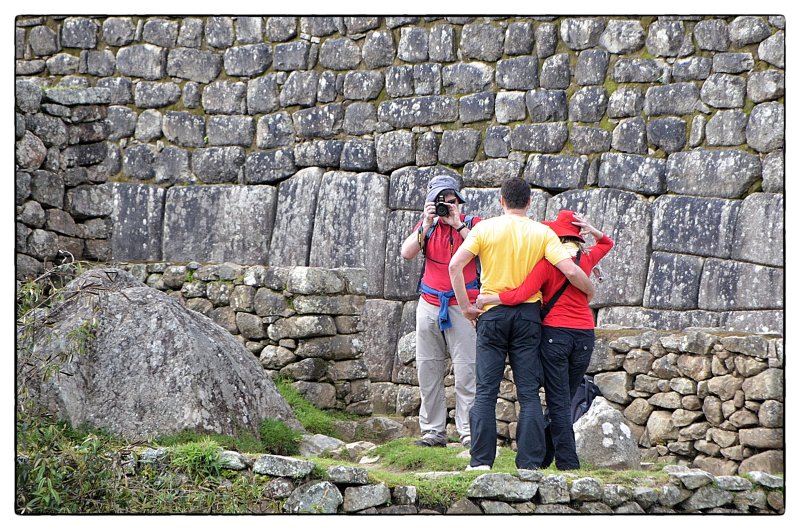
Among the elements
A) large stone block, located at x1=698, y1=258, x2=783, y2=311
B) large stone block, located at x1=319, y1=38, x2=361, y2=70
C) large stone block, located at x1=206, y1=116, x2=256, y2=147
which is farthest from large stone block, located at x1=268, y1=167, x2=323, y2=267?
large stone block, located at x1=698, y1=258, x2=783, y2=311

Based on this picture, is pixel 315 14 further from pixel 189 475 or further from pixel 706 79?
pixel 189 475

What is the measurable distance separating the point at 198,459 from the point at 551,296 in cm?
254

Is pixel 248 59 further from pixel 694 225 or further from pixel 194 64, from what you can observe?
pixel 694 225

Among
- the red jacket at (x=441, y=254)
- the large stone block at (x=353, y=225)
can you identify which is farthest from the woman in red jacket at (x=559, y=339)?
the large stone block at (x=353, y=225)

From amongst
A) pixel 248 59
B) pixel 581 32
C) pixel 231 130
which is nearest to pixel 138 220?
pixel 231 130

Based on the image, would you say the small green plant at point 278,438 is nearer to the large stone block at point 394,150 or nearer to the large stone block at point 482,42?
the large stone block at point 394,150

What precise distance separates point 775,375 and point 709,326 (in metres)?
1.35

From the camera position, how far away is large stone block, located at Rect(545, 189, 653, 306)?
1067cm

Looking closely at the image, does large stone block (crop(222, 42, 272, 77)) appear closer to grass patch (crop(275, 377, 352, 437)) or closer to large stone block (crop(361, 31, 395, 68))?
large stone block (crop(361, 31, 395, 68))

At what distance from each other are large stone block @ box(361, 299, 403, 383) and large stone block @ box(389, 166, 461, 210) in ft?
3.27

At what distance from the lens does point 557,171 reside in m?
11.1

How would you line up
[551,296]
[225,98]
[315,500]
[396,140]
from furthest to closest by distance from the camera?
[225,98], [396,140], [551,296], [315,500]

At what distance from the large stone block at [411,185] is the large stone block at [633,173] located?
150 cm

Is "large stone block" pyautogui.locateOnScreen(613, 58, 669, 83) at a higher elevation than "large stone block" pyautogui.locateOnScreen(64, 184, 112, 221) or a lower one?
higher
